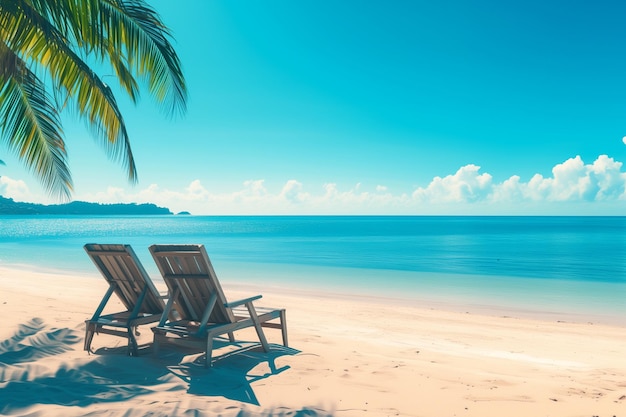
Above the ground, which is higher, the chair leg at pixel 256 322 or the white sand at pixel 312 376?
the chair leg at pixel 256 322

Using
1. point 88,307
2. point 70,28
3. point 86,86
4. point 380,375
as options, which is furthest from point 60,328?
point 380,375

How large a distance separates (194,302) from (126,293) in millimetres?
943

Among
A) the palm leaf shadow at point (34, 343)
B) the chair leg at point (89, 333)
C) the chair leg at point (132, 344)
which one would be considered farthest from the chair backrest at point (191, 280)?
the palm leaf shadow at point (34, 343)

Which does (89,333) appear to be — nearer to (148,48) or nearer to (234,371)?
(234,371)

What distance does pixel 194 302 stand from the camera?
4.80 m

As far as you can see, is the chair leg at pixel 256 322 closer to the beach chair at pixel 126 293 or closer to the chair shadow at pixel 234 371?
the chair shadow at pixel 234 371

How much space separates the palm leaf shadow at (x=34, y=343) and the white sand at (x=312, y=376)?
0.01 metres

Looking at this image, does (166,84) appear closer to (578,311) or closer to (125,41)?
(125,41)

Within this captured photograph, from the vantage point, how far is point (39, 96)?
6.57m

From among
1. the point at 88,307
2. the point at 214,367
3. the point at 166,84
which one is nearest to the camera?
the point at 214,367

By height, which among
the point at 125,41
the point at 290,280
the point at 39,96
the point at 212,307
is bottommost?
the point at 290,280

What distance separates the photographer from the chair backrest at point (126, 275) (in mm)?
4910

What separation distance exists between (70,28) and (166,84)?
1.46 meters

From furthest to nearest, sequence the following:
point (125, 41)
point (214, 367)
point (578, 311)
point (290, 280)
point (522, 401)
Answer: point (290, 280) → point (578, 311) → point (125, 41) → point (214, 367) → point (522, 401)
